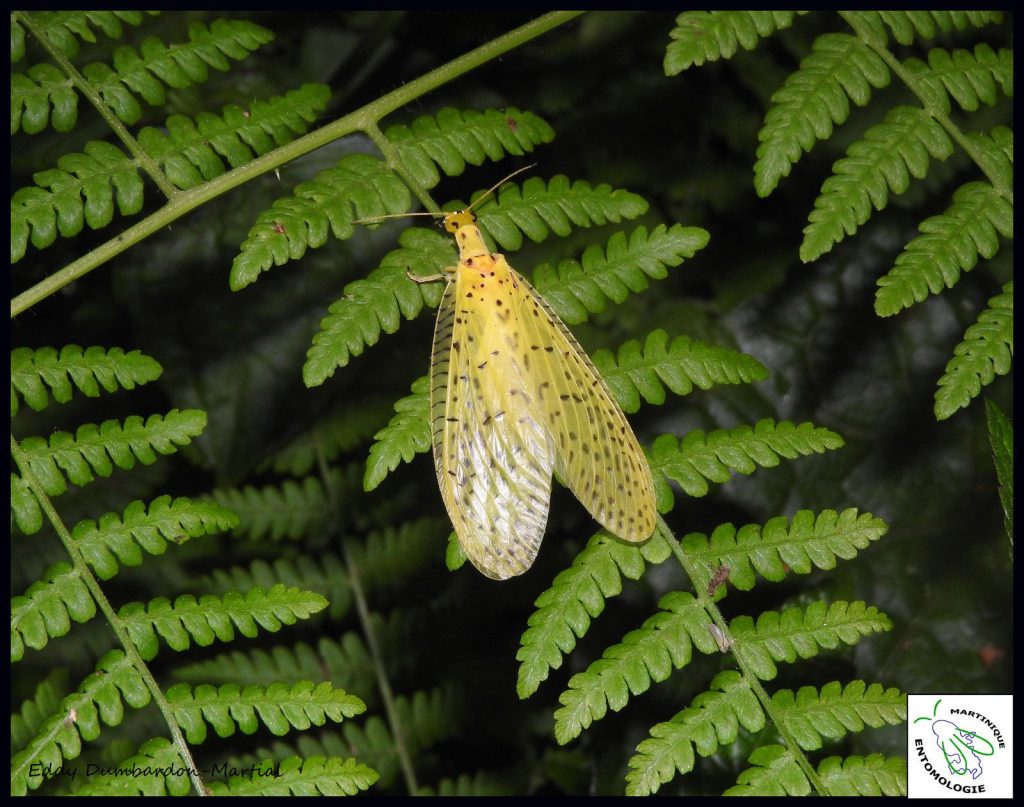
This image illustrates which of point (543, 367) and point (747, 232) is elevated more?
point (747, 232)

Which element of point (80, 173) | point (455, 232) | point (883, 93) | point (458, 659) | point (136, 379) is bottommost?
point (458, 659)

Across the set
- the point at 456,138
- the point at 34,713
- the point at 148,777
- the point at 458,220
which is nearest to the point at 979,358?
the point at 458,220

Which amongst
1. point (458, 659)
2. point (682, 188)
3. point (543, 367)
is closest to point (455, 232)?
point (543, 367)

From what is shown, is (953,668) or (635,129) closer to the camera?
(953,668)

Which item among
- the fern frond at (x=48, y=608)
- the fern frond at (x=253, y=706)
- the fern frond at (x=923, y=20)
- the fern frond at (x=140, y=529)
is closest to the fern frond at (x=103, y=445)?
the fern frond at (x=140, y=529)

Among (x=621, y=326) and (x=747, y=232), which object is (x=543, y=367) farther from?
(x=747, y=232)

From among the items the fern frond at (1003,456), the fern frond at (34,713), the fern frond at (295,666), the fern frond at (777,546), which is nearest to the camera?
the fern frond at (1003,456)

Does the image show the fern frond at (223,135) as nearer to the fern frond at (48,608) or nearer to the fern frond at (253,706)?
the fern frond at (48,608)
